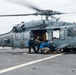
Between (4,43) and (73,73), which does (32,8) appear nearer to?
(4,43)

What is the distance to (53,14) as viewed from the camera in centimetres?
2558

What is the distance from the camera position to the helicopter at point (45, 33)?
24.5 metres

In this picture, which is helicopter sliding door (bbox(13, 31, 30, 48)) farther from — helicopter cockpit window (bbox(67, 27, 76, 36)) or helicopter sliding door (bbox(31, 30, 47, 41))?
helicopter cockpit window (bbox(67, 27, 76, 36))

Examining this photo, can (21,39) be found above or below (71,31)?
below

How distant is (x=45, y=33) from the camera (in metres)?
26.2

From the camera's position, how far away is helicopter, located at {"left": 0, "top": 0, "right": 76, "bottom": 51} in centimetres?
2445

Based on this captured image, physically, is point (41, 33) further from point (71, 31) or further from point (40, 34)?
point (71, 31)

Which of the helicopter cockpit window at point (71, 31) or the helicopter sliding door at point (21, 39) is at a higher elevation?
the helicopter cockpit window at point (71, 31)

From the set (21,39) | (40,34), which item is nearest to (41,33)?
(40,34)

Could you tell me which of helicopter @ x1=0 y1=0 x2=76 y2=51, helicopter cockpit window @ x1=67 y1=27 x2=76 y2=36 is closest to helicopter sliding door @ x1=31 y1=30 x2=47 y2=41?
helicopter @ x1=0 y1=0 x2=76 y2=51

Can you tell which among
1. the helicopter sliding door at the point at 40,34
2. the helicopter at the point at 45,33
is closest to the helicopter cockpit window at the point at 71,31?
the helicopter at the point at 45,33

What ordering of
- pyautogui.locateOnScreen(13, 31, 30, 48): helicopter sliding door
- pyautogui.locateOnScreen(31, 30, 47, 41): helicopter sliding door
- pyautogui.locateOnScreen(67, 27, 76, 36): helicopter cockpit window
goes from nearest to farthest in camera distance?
pyautogui.locateOnScreen(67, 27, 76, 36): helicopter cockpit window → pyautogui.locateOnScreen(31, 30, 47, 41): helicopter sliding door → pyautogui.locateOnScreen(13, 31, 30, 48): helicopter sliding door

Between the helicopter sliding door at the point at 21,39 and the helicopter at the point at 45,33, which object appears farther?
the helicopter sliding door at the point at 21,39

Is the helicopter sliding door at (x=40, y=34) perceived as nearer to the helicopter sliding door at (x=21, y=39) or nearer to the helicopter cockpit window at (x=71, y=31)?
the helicopter sliding door at (x=21, y=39)
